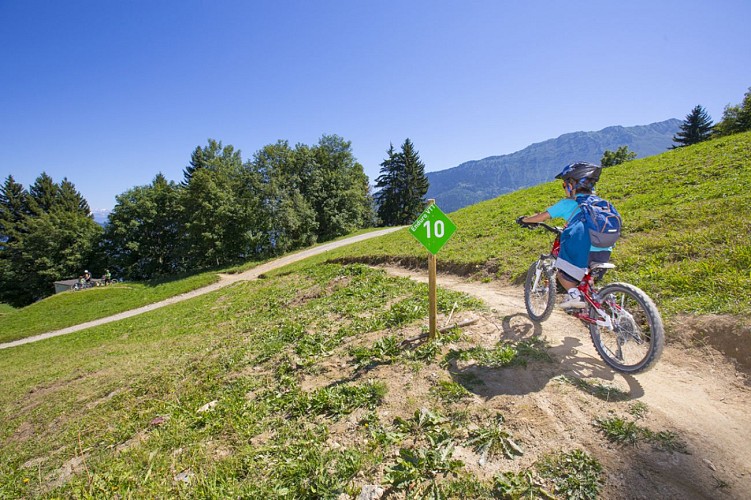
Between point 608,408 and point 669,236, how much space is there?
6.17m

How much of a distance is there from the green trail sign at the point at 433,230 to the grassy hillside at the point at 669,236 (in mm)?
3759

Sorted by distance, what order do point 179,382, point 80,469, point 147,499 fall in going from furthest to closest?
point 179,382 → point 80,469 → point 147,499

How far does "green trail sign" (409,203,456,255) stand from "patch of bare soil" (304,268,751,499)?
178 cm

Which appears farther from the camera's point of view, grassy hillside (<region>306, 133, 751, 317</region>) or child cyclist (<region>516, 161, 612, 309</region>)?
grassy hillside (<region>306, 133, 751, 317</region>)

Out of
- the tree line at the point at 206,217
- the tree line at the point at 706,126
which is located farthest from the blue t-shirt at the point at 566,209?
the tree line at the point at 706,126

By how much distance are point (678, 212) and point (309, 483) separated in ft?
35.7

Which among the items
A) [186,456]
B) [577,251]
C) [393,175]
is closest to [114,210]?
[393,175]

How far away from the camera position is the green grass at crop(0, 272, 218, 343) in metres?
22.2

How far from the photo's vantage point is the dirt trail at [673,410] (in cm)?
253

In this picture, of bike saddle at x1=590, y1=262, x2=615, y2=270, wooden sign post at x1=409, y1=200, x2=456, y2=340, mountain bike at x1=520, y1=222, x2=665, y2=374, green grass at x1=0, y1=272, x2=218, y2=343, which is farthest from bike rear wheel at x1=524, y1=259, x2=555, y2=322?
green grass at x1=0, y1=272, x2=218, y2=343

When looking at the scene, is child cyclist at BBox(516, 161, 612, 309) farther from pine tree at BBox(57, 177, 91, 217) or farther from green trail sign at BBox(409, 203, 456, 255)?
pine tree at BBox(57, 177, 91, 217)

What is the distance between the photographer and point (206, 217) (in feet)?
113

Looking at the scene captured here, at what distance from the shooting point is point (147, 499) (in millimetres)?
3246

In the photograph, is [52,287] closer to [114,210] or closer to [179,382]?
[114,210]
